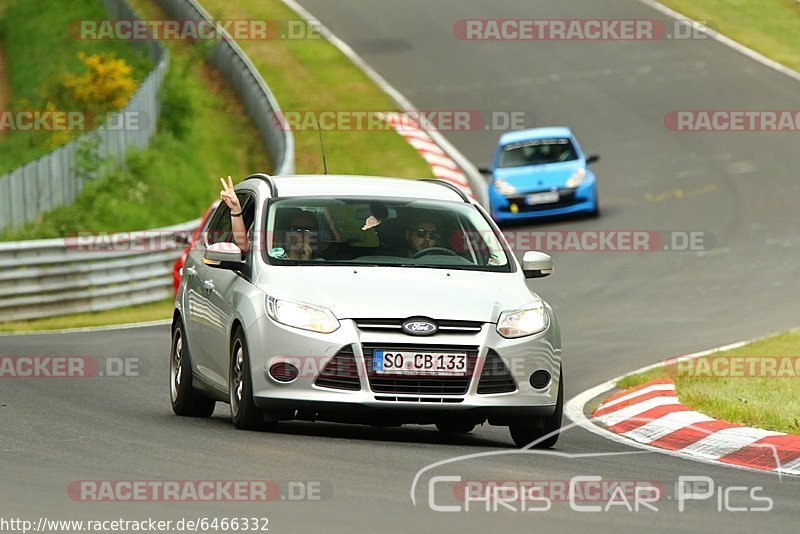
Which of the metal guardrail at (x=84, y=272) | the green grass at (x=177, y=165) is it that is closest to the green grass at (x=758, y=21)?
the green grass at (x=177, y=165)

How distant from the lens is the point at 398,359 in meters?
10.4

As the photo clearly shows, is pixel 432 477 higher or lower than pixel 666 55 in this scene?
higher

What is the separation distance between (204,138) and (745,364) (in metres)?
24.5

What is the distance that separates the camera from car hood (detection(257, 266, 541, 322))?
1047cm

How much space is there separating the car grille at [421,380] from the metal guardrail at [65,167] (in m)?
17.5

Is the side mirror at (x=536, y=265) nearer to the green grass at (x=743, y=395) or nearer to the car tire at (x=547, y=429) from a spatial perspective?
the car tire at (x=547, y=429)

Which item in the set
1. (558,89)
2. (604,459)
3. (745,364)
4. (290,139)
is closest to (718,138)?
(558,89)

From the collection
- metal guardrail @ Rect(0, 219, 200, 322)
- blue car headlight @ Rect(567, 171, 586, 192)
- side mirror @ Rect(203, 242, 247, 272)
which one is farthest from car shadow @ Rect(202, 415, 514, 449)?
blue car headlight @ Rect(567, 171, 586, 192)

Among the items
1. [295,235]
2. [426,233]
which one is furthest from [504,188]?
[295,235]

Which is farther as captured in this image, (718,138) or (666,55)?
(666,55)

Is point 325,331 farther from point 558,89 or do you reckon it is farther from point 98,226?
point 558,89

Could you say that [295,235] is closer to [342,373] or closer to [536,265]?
[342,373]

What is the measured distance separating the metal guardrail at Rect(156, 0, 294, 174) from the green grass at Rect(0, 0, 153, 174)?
5.85ft

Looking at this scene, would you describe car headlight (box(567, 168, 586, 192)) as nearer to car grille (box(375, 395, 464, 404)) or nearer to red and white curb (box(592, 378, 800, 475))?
red and white curb (box(592, 378, 800, 475))
